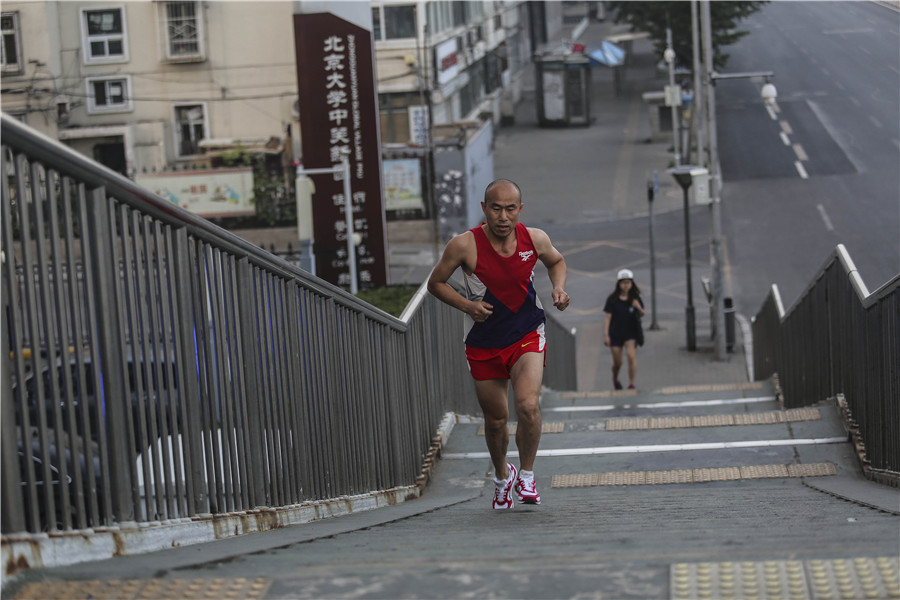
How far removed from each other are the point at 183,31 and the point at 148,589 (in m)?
32.5

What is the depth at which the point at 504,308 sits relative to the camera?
6.13m

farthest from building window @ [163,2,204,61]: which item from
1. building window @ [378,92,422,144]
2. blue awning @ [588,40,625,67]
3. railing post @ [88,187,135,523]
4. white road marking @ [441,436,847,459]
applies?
railing post @ [88,187,135,523]

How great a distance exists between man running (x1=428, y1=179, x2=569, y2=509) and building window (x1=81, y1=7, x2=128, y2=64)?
30.1 m

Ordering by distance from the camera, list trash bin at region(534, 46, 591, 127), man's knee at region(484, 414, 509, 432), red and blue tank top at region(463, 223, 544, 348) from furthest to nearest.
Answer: trash bin at region(534, 46, 591, 127) < man's knee at region(484, 414, 509, 432) < red and blue tank top at region(463, 223, 544, 348)

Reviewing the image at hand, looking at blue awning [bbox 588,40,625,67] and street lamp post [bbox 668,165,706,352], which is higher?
blue awning [bbox 588,40,625,67]

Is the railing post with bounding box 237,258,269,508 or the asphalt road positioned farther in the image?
the asphalt road

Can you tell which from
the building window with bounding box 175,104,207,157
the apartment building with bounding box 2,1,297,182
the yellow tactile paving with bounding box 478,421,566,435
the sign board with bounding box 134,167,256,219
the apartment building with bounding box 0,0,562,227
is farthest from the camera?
the building window with bounding box 175,104,207,157

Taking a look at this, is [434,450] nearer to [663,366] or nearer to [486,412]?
[486,412]

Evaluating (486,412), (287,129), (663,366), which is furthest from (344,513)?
(287,129)

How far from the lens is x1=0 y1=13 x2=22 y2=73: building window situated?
105 feet

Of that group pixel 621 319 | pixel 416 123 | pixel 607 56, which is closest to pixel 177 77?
pixel 416 123

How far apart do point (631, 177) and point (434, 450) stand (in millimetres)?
30776

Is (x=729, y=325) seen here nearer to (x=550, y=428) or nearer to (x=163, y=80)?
(x=550, y=428)

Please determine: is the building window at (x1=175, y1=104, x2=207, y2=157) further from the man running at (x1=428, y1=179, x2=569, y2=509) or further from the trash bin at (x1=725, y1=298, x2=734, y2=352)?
the man running at (x1=428, y1=179, x2=569, y2=509)
